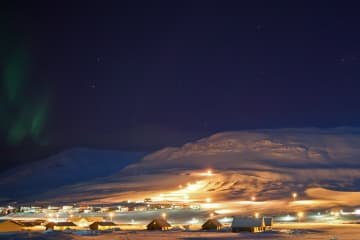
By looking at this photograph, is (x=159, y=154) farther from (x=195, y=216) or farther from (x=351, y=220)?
(x=351, y=220)

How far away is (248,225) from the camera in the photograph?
36.5 metres

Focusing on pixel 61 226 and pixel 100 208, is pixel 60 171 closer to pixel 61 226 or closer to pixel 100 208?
pixel 100 208

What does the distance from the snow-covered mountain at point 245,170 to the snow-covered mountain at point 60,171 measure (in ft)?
78.7

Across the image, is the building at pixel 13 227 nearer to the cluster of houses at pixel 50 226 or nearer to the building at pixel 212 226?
the cluster of houses at pixel 50 226

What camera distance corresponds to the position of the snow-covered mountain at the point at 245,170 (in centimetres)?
7606

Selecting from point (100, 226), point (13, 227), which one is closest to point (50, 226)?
point (13, 227)

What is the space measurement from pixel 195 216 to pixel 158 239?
23116mm

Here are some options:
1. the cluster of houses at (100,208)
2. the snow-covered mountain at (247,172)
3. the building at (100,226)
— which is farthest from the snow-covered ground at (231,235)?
the cluster of houses at (100,208)

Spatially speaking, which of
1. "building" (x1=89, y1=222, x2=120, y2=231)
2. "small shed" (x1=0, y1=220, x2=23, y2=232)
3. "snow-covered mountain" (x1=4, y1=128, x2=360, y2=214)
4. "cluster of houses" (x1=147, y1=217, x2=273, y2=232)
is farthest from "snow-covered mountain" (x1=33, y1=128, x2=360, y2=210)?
"small shed" (x1=0, y1=220, x2=23, y2=232)

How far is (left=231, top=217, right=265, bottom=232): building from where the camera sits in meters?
36.4

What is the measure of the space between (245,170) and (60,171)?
83.4 metres

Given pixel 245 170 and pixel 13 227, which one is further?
pixel 245 170

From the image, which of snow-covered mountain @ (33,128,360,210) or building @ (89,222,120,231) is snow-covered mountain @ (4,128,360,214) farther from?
building @ (89,222,120,231)

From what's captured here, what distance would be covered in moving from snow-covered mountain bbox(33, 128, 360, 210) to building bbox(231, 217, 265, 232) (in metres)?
20.8
